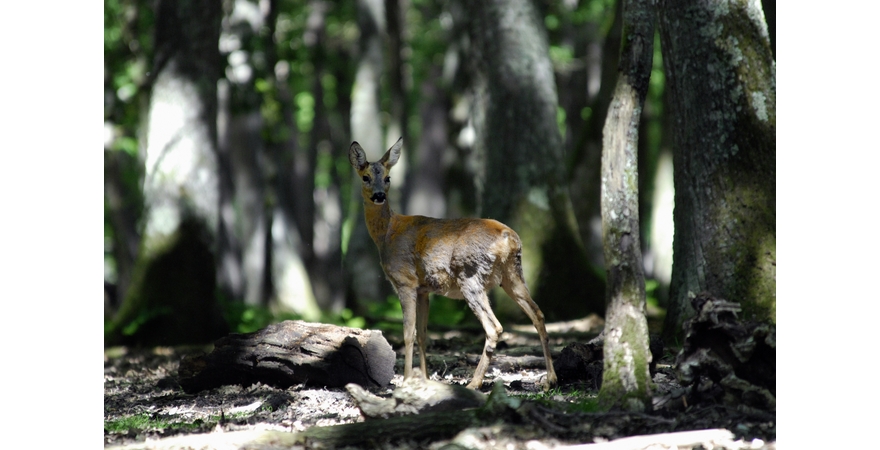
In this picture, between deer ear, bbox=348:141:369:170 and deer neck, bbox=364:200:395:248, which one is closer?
deer ear, bbox=348:141:369:170

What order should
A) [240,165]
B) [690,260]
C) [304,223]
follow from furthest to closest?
[304,223] < [240,165] < [690,260]

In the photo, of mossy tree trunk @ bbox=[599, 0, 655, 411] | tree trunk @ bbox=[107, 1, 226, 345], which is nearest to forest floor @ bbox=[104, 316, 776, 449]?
mossy tree trunk @ bbox=[599, 0, 655, 411]

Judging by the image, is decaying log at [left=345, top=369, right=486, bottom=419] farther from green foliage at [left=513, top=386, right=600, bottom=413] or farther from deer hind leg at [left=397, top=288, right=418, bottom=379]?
deer hind leg at [left=397, top=288, right=418, bottom=379]

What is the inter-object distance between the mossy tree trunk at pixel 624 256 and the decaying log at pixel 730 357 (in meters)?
0.33

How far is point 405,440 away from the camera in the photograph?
591cm

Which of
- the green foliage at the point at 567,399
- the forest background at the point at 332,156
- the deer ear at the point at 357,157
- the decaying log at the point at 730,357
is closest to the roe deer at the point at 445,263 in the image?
the deer ear at the point at 357,157

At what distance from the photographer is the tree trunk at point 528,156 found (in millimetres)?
12875

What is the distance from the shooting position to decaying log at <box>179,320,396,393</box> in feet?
27.5

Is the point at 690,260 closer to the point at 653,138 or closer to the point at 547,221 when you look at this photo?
the point at 547,221

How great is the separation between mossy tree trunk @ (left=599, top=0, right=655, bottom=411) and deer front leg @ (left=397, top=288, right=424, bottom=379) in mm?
2145

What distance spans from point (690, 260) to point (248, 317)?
860 cm

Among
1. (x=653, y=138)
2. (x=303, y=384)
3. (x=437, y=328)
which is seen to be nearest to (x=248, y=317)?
(x=437, y=328)

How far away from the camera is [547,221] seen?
13.0 m

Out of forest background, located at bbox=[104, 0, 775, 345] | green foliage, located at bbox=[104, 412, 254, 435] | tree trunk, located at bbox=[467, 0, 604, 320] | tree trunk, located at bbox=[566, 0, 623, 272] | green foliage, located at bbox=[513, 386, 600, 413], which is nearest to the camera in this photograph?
green foliage, located at bbox=[513, 386, 600, 413]
